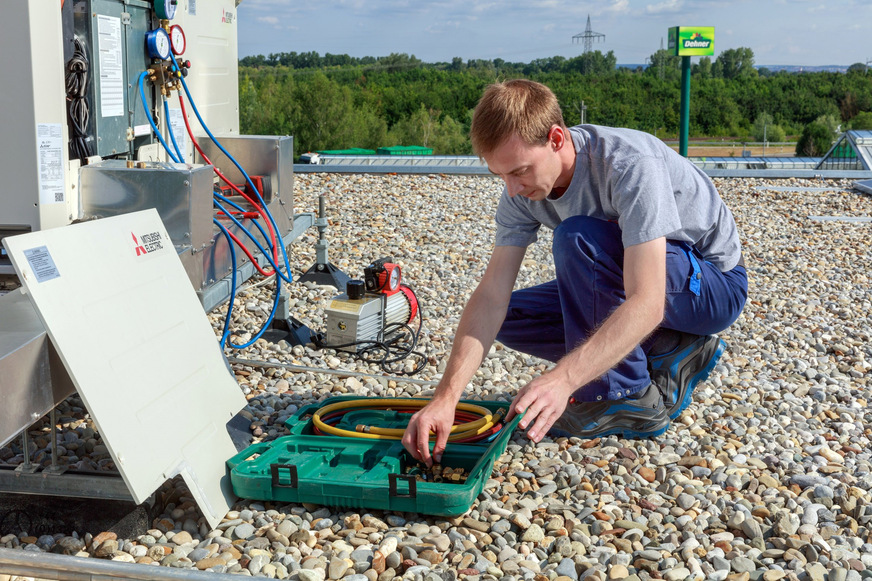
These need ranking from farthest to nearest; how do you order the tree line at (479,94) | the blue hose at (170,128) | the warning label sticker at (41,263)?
the tree line at (479,94)
the blue hose at (170,128)
the warning label sticker at (41,263)

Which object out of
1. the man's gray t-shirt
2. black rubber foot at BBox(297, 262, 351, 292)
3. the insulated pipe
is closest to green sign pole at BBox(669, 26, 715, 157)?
black rubber foot at BBox(297, 262, 351, 292)

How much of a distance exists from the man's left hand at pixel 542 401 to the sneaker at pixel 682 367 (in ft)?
2.50

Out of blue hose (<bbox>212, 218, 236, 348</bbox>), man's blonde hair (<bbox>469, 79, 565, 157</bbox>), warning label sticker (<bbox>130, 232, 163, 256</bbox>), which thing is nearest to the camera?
man's blonde hair (<bbox>469, 79, 565, 157</bbox>)

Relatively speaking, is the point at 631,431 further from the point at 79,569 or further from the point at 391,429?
the point at 79,569

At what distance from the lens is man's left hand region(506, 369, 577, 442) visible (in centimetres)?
206

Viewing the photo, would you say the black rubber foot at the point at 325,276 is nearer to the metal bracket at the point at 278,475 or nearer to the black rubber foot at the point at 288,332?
the black rubber foot at the point at 288,332

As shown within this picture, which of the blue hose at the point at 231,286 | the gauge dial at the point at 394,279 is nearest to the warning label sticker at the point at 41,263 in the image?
the blue hose at the point at 231,286

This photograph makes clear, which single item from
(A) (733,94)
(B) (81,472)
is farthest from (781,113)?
(B) (81,472)

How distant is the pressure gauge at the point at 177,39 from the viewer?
13.6 ft

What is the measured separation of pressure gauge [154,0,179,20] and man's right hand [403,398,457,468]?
8.98ft

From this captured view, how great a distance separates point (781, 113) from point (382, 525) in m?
91.0

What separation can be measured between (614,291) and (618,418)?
1.49 feet

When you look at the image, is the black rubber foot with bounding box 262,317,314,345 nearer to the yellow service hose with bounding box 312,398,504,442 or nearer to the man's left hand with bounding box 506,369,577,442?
the yellow service hose with bounding box 312,398,504,442

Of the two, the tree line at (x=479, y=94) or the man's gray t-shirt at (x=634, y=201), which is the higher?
the tree line at (x=479, y=94)
